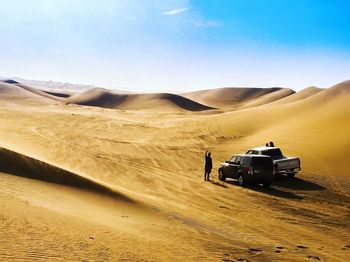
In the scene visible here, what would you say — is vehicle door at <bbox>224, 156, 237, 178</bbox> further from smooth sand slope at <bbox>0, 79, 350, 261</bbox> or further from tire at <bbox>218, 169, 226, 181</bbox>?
smooth sand slope at <bbox>0, 79, 350, 261</bbox>

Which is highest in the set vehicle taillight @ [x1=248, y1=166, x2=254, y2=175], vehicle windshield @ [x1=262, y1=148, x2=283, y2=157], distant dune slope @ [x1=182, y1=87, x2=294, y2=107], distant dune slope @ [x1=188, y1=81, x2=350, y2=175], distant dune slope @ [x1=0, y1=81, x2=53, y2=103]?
distant dune slope @ [x1=182, y1=87, x2=294, y2=107]

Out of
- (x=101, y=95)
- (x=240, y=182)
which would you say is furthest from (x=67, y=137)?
(x=101, y=95)

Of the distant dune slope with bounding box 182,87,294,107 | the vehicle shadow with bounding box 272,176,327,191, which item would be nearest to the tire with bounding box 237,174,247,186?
the vehicle shadow with bounding box 272,176,327,191

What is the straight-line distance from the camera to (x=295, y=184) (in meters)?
22.1

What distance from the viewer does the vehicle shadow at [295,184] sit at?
2120 cm

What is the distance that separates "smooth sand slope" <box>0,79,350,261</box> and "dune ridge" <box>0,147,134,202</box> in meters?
0.04

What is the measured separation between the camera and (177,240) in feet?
36.8

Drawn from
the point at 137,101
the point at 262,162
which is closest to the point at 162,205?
the point at 262,162

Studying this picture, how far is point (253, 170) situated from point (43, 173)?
30.9 feet

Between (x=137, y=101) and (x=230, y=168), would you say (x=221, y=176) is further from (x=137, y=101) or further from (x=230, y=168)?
(x=137, y=101)

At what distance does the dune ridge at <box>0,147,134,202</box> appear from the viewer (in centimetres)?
1565

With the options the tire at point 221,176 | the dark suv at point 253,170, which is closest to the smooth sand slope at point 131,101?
the tire at point 221,176

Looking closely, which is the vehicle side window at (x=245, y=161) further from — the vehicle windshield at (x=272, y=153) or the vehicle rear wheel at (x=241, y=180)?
the vehicle windshield at (x=272, y=153)

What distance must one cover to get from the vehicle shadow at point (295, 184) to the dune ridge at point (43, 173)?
906 cm
